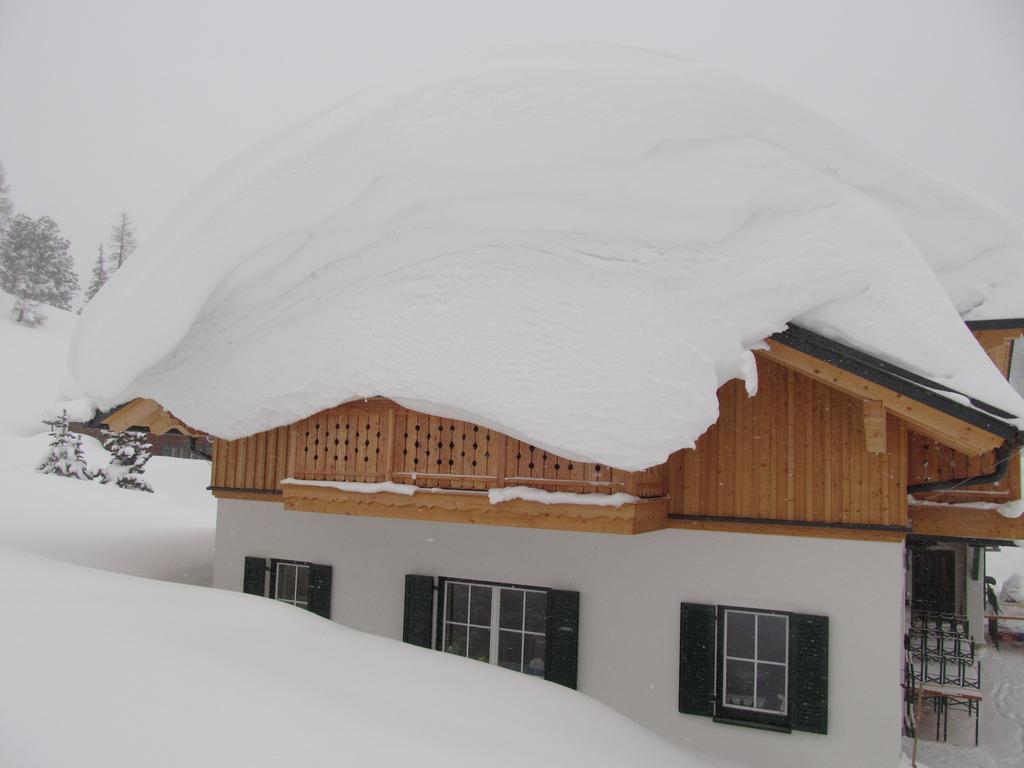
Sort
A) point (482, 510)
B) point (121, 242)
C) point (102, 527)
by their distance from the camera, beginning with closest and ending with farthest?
point (482, 510) → point (102, 527) → point (121, 242)

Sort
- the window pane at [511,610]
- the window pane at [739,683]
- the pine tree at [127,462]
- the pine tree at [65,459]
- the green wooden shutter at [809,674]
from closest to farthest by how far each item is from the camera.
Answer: the green wooden shutter at [809,674]
the window pane at [739,683]
the window pane at [511,610]
the pine tree at [65,459]
the pine tree at [127,462]

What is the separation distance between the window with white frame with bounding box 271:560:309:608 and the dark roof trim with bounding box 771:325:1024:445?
24.0 ft

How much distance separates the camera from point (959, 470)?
24.1ft

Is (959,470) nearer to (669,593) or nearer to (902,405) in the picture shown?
(902,405)

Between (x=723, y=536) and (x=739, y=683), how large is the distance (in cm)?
155

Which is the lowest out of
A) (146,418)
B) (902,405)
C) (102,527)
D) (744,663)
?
(744,663)

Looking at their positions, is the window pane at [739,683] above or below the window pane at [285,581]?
below

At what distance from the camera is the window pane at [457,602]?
9157 millimetres

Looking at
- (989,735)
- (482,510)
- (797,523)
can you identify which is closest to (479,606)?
(482,510)

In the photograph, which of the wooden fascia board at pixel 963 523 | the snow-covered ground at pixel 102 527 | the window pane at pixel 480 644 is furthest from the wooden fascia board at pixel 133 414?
the wooden fascia board at pixel 963 523

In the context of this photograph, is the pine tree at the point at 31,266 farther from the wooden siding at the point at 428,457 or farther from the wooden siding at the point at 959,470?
the wooden siding at the point at 959,470

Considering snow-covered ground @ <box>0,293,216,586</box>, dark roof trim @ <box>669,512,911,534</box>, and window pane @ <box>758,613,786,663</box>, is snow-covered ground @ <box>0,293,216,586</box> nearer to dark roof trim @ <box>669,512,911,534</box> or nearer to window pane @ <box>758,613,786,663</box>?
dark roof trim @ <box>669,512,911,534</box>

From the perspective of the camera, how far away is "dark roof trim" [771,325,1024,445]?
614 centimetres

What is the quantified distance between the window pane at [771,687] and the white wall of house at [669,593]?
315mm
